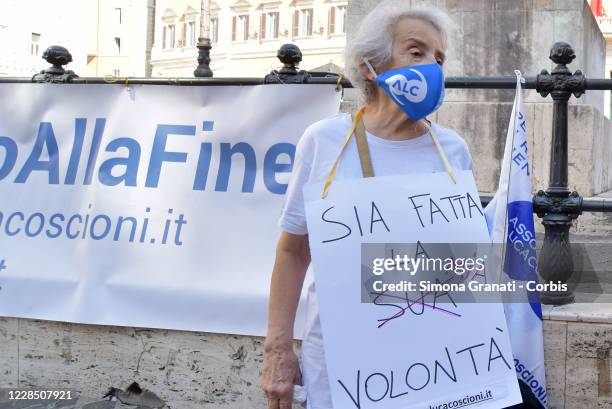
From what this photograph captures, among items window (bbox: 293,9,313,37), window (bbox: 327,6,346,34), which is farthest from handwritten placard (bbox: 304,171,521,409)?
window (bbox: 293,9,313,37)

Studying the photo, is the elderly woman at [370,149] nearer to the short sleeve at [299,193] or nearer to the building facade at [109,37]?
the short sleeve at [299,193]

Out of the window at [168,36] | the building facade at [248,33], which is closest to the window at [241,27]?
the building facade at [248,33]

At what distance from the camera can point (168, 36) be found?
201ft

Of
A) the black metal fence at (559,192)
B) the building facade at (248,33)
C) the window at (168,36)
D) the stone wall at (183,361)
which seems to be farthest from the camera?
the window at (168,36)

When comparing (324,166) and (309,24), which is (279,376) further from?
(309,24)

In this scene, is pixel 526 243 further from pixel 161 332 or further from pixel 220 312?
pixel 161 332

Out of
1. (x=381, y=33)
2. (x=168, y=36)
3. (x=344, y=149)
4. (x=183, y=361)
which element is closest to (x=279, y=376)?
(x=344, y=149)

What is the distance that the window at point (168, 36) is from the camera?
60625 millimetres

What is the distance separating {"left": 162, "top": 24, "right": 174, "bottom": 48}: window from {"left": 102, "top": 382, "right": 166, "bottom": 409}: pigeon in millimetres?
58183

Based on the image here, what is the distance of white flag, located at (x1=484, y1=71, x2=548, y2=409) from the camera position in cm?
308

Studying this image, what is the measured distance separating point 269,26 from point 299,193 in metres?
57.1

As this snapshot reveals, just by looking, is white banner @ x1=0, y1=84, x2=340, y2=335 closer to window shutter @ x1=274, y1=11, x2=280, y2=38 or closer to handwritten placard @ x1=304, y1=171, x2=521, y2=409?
handwritten placard @ x1=304, y1=171, x2=521, y2=409

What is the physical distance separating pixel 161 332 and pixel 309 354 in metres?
1.74

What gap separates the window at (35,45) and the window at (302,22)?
63.1 ft
